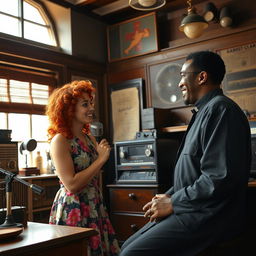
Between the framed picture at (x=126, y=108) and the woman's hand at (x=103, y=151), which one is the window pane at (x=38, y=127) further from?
the woman's hand at (x=103, y=151)

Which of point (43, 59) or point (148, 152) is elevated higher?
point (43, 59)

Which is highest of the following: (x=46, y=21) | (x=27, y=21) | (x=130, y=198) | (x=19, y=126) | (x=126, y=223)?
(x=46, y=21)

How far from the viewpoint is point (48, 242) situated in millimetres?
1366

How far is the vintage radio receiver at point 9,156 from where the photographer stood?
310 cm

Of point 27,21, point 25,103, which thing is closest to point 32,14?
point 27,21

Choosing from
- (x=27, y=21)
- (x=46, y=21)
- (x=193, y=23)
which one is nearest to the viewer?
(x=193, y=23)

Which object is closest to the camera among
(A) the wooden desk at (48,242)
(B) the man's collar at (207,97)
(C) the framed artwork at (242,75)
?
(A) the wooden desk at (48,242)

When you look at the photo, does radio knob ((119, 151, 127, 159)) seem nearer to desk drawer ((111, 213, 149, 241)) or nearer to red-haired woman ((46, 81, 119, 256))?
desk drawer ((111, 213, 149, 241))

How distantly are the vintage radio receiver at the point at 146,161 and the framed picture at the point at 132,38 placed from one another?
1.30 meters

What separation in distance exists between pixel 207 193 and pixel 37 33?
3559 millimetres

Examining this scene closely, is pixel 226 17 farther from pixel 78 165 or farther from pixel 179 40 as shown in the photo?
pixel 78 165

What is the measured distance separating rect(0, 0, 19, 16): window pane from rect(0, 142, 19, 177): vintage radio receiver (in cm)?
173

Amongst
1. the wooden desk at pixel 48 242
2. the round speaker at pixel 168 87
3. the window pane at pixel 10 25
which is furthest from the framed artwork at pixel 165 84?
the wooden desk at pixel 48 242

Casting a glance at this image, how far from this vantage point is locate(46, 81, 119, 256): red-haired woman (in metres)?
2.16
